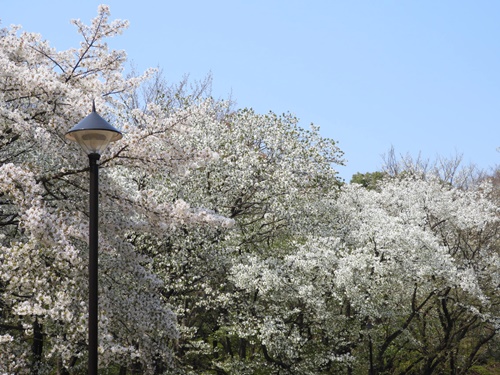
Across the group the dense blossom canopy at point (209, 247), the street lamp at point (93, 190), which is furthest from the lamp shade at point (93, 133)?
the dense blossom canopy at point (209, 247)

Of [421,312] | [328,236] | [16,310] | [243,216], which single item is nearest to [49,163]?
[16,310]

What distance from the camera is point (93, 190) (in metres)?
6.82

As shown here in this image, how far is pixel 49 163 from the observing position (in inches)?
434

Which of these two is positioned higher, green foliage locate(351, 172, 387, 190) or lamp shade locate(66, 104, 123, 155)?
green foliage locate(351, 172, 387, 190)

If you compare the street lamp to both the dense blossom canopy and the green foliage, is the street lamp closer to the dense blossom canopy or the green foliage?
the dense blossom canopy

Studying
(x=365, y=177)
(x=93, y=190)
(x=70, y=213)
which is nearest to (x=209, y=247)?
(x=70, y=213)

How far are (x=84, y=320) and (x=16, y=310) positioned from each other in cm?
85

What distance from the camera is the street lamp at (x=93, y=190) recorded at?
668cm

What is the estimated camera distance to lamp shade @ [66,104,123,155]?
6.68 metres

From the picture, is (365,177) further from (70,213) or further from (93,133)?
(93,133)

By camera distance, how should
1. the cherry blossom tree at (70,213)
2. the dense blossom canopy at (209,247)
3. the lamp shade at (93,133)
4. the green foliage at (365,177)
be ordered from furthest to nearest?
1. the green foliage at (365,177)
2. the dense blossom canopy at (209,247)
3. the cherry blossom tree at (70,213)
4. the lamp shade at (93,133)

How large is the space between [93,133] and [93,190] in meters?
0.64

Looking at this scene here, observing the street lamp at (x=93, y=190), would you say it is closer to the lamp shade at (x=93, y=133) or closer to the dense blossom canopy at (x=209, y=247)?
the lamp shade at (x=93, y=133)

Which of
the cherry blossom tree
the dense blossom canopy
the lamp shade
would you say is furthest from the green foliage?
the lamp shade
